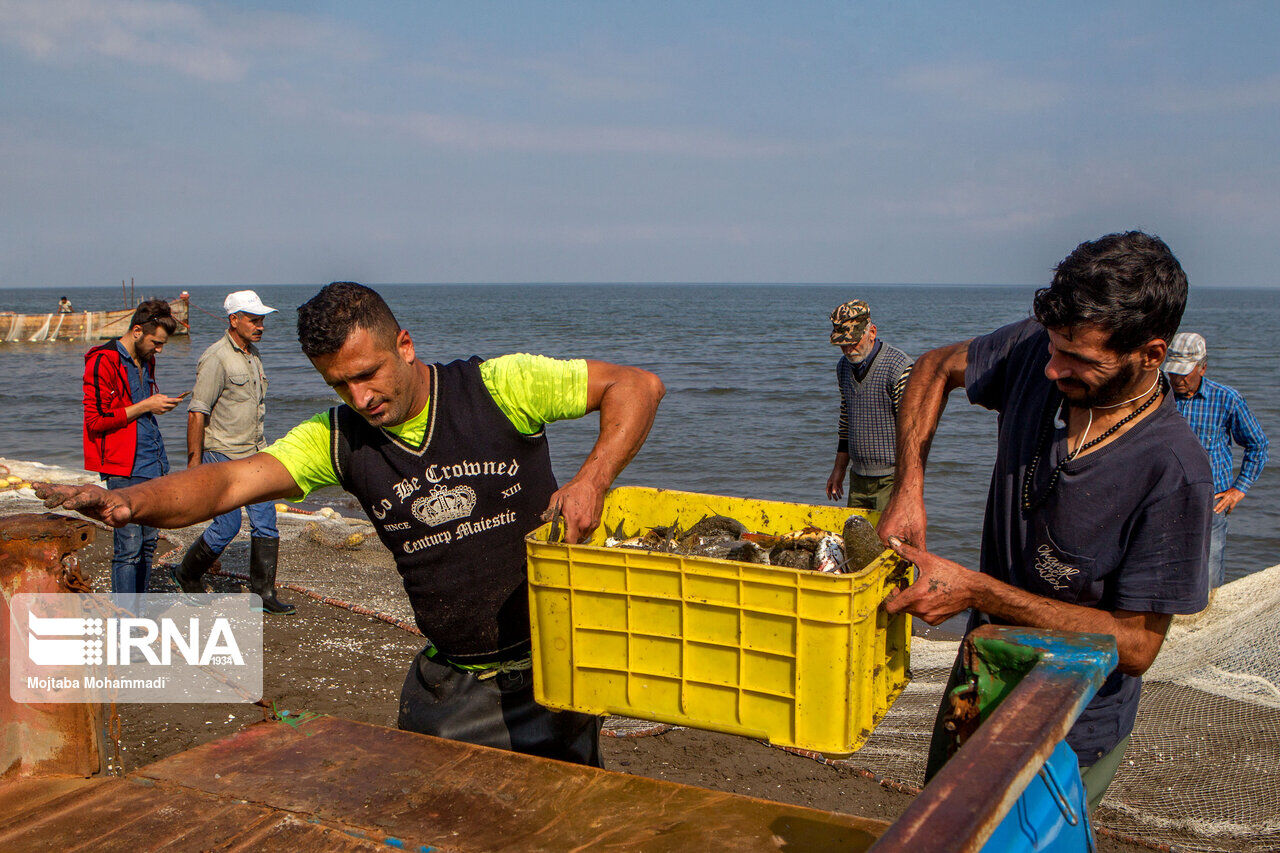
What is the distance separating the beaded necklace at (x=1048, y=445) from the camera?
93.4 inches

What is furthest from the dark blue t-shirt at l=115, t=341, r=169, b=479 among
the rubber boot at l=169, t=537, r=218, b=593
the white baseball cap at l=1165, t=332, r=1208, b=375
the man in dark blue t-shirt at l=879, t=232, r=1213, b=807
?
the white baseball cap at l=1165, t=332, r=1208, b=375

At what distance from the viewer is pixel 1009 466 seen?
2619 mm

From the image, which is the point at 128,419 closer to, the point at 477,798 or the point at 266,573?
the point at 266,573

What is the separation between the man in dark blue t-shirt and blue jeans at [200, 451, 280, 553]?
5.15 meters

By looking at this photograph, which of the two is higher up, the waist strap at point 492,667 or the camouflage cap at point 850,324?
the camouflage cap at point 850,324

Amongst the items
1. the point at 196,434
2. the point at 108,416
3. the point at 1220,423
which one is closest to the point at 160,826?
the point at 108,416

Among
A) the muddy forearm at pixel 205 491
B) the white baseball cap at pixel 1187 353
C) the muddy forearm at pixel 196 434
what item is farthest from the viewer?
the muddy forearm at pixel 196 434

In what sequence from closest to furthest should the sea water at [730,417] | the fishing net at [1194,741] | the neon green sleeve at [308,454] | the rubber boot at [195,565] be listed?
the neon green sleeve at [308,454] < the fishing net at [1194,741] < the rubber boot at [195,565] < the sea water at [730,417]

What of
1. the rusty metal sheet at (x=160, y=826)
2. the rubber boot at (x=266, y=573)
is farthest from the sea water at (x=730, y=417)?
the rusty metal sheet at (x=160, y=826)

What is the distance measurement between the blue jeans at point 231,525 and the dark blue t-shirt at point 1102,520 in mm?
5234

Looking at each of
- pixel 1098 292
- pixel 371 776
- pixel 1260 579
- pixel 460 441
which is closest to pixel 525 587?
pixel 460 441

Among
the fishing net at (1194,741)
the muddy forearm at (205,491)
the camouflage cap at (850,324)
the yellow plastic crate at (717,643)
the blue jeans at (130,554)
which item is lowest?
the fishing net at (1194,741)

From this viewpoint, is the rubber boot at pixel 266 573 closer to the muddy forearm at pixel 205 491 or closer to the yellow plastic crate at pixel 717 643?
the muddy forearm at pixel 205 491

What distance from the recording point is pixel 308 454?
3057 millimetres
